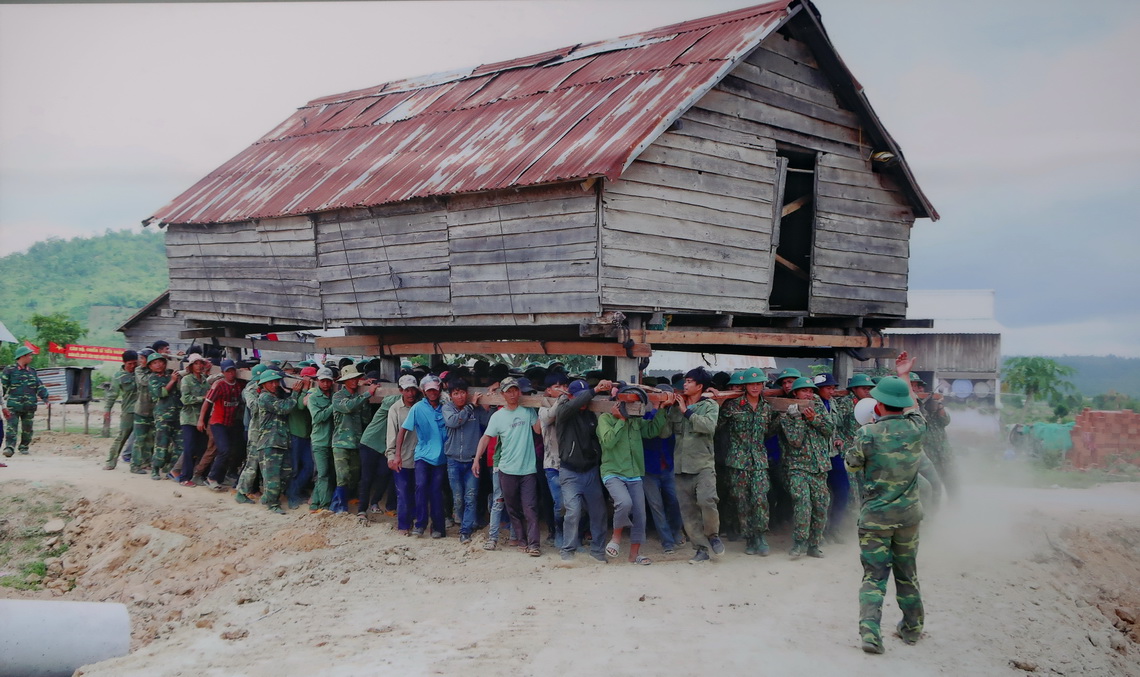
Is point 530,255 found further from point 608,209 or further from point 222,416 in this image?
A: point 222,416

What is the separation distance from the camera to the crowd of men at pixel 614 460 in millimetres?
7348

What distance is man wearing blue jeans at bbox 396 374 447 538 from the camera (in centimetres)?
1091

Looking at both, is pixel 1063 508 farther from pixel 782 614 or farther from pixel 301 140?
pixel 301 140

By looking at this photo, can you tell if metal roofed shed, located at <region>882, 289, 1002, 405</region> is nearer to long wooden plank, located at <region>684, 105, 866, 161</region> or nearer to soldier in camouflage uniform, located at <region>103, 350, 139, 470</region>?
long wooden plank, located at <region>684, 105, 866, 161</region>

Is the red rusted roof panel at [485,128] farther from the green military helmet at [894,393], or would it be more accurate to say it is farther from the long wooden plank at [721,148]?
the green military helmet at [894,393]

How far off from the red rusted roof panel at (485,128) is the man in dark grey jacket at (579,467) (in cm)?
255

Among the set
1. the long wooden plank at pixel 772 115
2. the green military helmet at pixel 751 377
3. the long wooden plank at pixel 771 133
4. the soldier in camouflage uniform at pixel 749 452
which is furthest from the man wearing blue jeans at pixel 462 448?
the long wooden plank at pixel 772 115

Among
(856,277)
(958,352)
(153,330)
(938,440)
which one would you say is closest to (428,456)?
(856,277)

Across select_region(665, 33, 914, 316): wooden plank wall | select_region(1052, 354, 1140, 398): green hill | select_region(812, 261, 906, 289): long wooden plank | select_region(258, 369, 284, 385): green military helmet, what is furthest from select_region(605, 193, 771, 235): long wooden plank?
select_region(1052, 354, 1140, 398): green hill

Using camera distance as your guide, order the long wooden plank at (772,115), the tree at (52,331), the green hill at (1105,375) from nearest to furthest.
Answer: the long wooden plank at (772,115) → the green hill at (1105,375) → the tree at (52,331)

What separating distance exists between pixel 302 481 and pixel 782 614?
24.9 feet

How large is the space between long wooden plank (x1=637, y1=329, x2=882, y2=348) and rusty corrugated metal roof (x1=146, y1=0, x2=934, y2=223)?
2.23 meters

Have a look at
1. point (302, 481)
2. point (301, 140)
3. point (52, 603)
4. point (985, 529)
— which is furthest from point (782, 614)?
point (301, 140)

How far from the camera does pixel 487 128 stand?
42.7 ft
